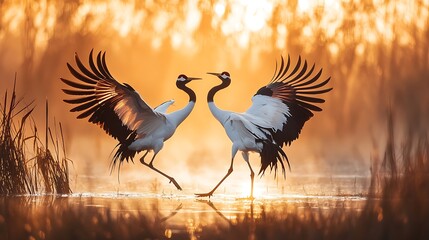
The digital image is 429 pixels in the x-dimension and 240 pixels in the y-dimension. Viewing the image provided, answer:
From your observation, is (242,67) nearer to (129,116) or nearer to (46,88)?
(46,88)

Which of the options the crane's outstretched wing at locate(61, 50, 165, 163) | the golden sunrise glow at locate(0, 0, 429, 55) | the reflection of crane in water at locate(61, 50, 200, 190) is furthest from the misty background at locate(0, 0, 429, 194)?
the crane's outstretched wing at locate(61, 50, 165, 163)

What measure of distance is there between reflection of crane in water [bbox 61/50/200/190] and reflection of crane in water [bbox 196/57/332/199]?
0.77 metres

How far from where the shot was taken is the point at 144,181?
16.8 metres

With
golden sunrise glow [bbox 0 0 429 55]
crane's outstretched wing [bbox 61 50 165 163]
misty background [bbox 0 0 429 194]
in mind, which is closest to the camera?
crane's outstretched wing [bbox 61 50 165 163]

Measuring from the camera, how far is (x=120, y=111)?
13.8 m

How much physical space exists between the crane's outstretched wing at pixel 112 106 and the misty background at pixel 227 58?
1595mm

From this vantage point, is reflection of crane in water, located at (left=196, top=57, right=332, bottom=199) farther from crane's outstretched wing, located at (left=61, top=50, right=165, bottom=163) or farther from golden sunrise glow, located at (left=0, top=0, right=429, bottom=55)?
golden sunrise glow, located at (left=0, top=0, right=429, bottom=55)

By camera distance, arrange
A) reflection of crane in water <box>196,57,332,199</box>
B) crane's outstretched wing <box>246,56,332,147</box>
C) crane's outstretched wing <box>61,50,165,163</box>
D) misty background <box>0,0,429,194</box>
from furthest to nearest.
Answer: misty background <box>0,0,429,194</box>
crane's outstretched wing <box>246,56,332,147</box>
reflection of crane in water <box>196,57,332,199</box>
crane's outstretched wing <box>61,50,165,163</box>

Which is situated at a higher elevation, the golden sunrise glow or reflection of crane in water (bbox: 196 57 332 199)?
the golden sunrise glow

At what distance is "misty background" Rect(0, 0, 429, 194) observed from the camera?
17.8 m

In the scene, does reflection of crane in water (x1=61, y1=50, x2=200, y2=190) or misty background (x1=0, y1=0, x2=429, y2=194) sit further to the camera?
misty background (x1=0, y1=0, x2=429, y2=194)

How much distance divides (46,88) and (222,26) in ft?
11.4

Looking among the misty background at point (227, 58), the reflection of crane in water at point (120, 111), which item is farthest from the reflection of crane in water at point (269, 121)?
the misty background at point (227, 58)

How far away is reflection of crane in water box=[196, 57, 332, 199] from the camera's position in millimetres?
14070
